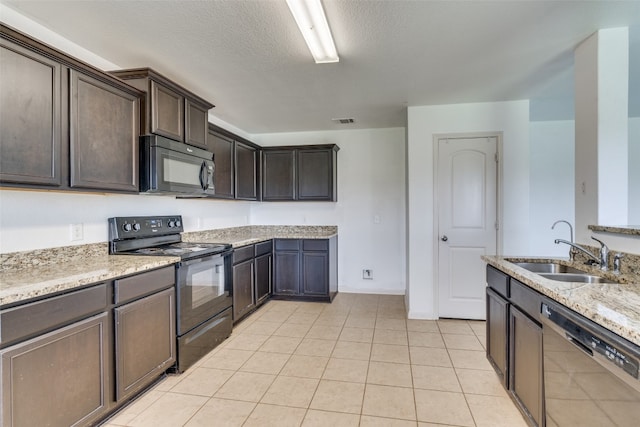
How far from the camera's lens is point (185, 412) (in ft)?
6.45

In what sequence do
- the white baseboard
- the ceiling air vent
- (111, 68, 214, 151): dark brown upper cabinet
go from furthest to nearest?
1. the white baseboard
2. the ceiling air vent
3. (111, 68, 214, 151): dark brown upper cabinet

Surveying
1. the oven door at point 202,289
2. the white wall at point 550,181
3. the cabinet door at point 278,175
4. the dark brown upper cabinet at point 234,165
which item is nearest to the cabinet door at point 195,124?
the dark brown upper cabinet at point 234,165

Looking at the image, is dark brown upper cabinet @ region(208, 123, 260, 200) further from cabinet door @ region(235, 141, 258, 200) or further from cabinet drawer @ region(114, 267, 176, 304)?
cabinet drawer @ region(114, 267, 176, 304)

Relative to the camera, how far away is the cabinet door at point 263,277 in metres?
3.89

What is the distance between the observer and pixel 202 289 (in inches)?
105

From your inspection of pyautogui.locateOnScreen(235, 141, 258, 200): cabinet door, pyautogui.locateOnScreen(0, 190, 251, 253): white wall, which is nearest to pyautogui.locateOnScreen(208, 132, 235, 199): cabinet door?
pyautogui.locateOnScreen(235, 141, 258, 200): cabinet door

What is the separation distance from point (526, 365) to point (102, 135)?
290 centimetres

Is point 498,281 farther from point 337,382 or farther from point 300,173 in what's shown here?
point 300,173

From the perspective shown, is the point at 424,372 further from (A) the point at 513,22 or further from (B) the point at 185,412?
(A) the point at 513,22

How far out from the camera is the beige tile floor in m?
1.91

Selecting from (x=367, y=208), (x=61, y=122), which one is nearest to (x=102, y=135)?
Answer: (x=61, y=122)

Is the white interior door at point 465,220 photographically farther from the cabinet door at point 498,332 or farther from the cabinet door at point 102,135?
the cabinet door at point 102,135

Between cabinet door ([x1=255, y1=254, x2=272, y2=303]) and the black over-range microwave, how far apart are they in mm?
1304

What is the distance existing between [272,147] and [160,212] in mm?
1984
